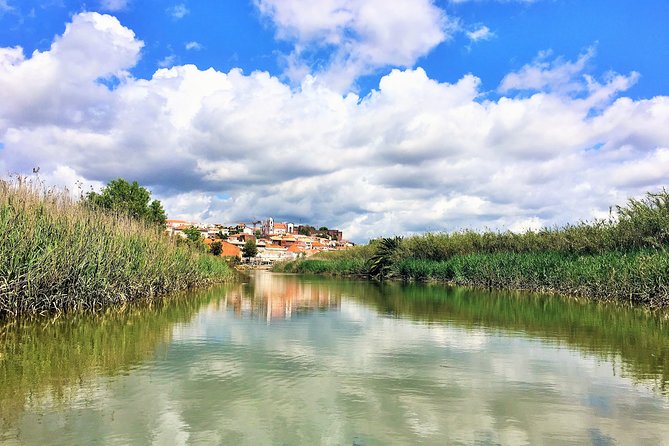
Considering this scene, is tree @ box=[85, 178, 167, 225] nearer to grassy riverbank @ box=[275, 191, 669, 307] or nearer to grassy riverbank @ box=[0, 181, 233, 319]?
grassy riverbank @ box=[275, 191, 669, 307]

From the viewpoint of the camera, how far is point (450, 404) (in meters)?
5.84

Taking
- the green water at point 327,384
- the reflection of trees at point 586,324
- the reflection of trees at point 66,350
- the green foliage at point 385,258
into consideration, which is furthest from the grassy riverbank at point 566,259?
the reflection of trees at point 66,350

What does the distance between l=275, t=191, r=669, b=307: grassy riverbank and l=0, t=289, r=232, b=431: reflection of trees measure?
1749 centimetres

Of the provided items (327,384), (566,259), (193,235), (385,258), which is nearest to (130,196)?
(193,235)

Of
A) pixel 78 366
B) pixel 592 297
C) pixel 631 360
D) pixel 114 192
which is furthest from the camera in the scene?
pixel 114 192

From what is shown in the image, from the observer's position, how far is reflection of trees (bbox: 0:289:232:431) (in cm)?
608

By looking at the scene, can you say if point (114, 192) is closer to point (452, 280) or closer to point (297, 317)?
point (452, 280)

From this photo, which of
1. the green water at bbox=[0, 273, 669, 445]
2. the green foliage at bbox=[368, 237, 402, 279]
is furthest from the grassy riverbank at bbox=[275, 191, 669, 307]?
the green water at bbox=[0, 273, 669, 445]

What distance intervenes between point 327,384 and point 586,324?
9.78 metres

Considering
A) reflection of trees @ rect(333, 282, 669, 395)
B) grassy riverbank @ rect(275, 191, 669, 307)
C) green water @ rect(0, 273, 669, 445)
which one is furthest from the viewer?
grassy riverbank @ rect(275, 191, 669, 307)

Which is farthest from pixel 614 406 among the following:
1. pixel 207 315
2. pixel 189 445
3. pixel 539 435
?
pixel 207 315

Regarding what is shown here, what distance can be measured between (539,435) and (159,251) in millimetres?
17950

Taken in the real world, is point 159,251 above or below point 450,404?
above

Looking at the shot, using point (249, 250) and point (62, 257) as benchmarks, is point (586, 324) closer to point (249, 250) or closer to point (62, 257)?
point (62, 257)
